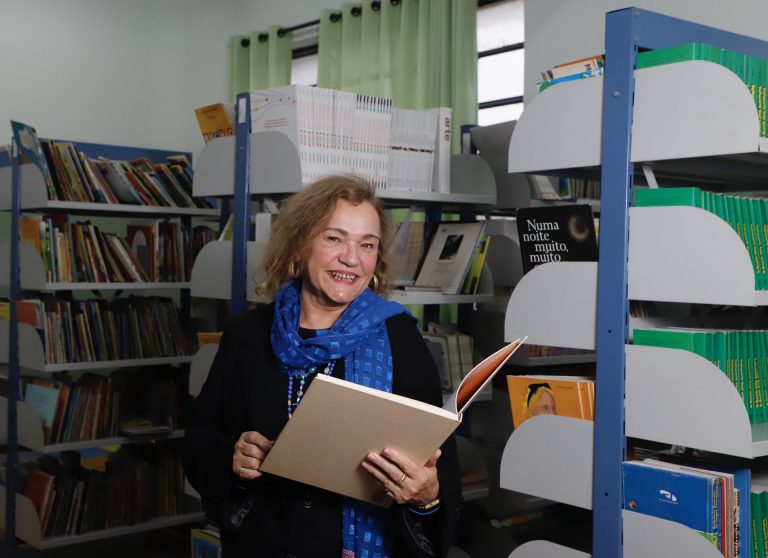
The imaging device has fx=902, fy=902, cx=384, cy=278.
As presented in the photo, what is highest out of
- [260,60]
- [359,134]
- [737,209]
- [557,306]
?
[260,60]

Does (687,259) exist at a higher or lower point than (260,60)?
lower

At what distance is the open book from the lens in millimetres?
1373

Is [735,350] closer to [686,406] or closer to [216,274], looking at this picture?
[686,406]

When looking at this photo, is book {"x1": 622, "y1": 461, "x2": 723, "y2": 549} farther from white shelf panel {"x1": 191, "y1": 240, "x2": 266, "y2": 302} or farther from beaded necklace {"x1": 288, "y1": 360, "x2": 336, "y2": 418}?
white shelf panel {"x1": 191, "y1": 240, "x2": 266, "y2": 302}

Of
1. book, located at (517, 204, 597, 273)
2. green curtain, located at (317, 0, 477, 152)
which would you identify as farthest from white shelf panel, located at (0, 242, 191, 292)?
book, located at (517, 204, 597, 273)

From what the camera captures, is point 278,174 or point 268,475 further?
point 278,174

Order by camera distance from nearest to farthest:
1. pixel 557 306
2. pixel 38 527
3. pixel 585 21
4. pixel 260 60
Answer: pixel 557 306, pixel 38 527, pixel 585 21, pixel 260 60

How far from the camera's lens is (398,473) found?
149 cm

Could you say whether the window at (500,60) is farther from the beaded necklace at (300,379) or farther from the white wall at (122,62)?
the beaded necklace at (300,379)

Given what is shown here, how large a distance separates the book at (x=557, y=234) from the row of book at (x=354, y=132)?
66 centimetres

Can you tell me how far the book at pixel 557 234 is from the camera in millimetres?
2203

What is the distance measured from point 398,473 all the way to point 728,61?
47.3 inches

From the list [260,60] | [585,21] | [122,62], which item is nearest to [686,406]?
[585,21]

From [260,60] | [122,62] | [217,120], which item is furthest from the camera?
[122,62]
